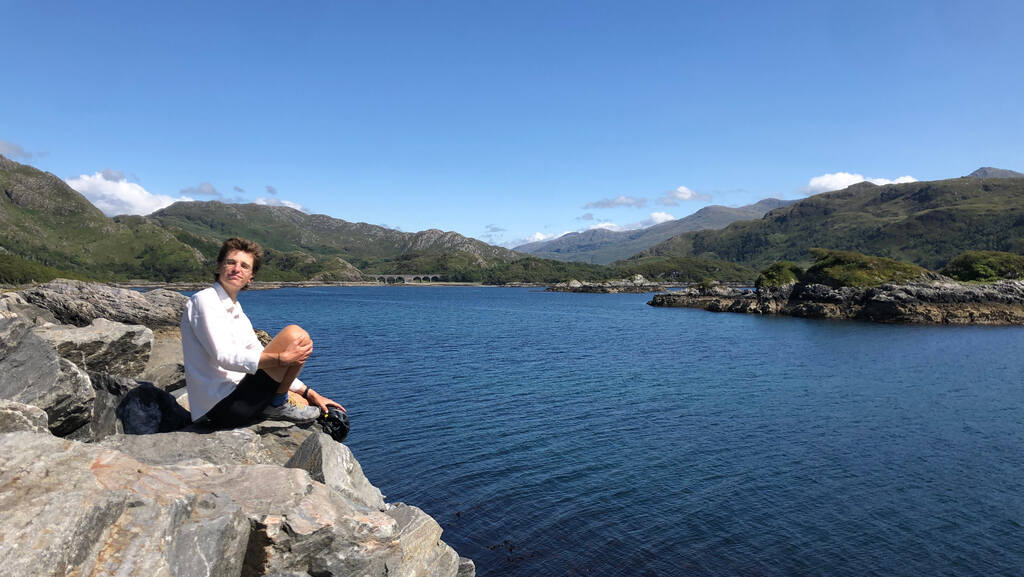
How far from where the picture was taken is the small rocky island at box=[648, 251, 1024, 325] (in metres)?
86.5

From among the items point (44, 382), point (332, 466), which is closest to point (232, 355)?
point (332, 466)

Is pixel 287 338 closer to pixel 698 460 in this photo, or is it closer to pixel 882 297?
pixel 698 460

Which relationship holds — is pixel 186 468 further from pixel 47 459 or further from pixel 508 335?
pixel 508 335

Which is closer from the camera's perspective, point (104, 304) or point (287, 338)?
point (287, 338)

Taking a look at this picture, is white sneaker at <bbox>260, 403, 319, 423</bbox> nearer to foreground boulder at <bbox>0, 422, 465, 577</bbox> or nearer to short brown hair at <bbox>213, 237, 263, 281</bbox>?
foreground boulder at <bbox>0, 422, 465, 577</bbox>

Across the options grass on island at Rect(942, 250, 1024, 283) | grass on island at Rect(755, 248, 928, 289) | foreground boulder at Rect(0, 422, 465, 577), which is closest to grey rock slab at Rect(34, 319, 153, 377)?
foreground boulder at Rect(0, 422, 465, 577)

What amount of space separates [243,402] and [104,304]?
4553 cm

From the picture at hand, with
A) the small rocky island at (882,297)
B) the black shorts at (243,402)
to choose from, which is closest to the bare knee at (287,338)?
the black shorts at (243,402)

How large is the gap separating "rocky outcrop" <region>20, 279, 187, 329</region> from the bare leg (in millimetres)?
32410

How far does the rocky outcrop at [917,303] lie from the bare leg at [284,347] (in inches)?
4057

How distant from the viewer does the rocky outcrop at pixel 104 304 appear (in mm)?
33656

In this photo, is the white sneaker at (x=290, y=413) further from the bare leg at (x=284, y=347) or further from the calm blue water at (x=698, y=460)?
the calm blue water at (x=698, y=460)

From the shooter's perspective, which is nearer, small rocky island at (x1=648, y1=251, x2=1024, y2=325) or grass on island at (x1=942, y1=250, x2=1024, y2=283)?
small rocky island at (x1=648, y1=251, x2=1024, y2=325)

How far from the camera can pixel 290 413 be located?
1041 centimetres
